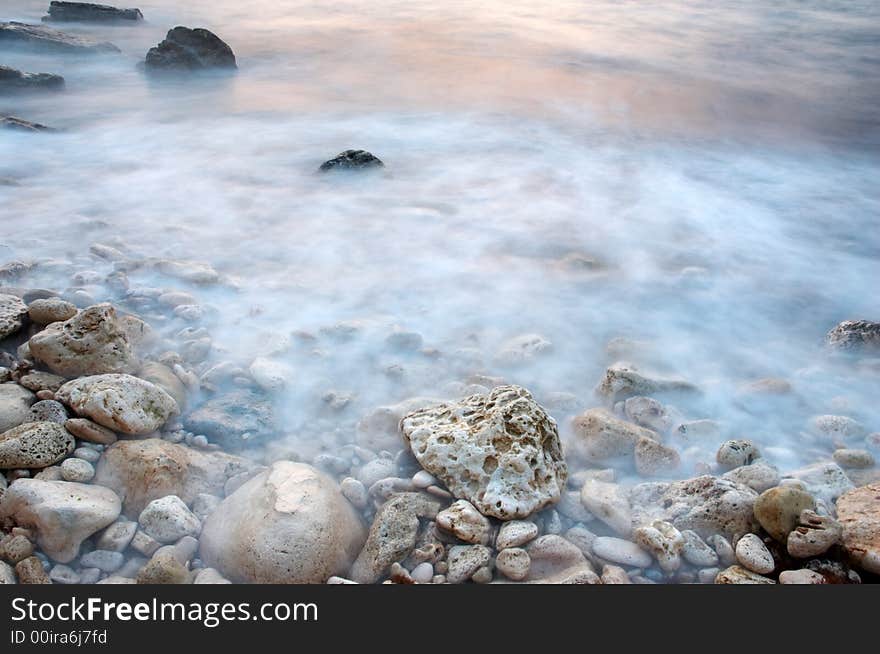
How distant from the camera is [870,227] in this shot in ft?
21.2

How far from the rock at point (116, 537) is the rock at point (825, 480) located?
114 inches

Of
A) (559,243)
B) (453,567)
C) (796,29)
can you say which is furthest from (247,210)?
(796,29)

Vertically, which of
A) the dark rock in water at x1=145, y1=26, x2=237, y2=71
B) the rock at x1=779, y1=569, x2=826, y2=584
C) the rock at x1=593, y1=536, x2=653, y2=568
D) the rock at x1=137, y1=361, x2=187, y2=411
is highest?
the dark rock in water at x1=145, y1=26, x2=237, y2=71

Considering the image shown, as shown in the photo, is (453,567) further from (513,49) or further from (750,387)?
(513,49)

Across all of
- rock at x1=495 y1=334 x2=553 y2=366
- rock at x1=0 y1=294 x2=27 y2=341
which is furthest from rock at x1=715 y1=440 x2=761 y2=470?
rock at x1=0 y1=294 x2=27 y2=341

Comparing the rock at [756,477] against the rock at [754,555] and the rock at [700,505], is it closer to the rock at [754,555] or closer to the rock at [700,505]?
the rock at [700,505]

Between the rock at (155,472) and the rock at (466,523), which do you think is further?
the rock at (155,472)

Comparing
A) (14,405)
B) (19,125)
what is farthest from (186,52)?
(14,405)

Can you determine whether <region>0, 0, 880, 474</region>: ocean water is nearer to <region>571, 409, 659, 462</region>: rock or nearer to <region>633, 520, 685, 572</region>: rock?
<region>571, 409, 659, 462</region>: rock

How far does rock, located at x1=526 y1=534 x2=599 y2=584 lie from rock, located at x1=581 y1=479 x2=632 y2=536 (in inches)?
9.4

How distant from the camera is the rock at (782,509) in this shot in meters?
2.65

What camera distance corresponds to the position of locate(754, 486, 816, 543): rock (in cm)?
265

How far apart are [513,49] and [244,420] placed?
11.7m

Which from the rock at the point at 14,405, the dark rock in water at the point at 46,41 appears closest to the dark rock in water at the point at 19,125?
the dark rock in water at the point at 46,41
